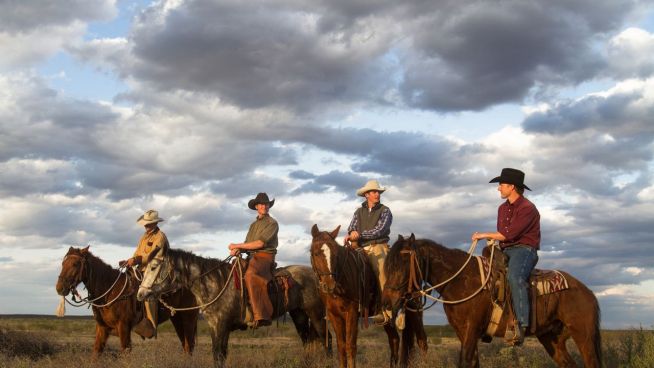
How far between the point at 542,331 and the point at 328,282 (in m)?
3.34

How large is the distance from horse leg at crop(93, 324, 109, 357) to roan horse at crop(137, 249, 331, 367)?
1.58 m

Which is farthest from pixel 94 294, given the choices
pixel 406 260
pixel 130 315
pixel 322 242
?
pixel 406 260

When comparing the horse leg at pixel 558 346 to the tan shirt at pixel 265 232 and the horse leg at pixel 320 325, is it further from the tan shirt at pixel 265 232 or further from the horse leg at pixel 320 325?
the tan shirt at pixel 265 232

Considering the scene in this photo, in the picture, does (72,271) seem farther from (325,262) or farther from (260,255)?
(325,262)

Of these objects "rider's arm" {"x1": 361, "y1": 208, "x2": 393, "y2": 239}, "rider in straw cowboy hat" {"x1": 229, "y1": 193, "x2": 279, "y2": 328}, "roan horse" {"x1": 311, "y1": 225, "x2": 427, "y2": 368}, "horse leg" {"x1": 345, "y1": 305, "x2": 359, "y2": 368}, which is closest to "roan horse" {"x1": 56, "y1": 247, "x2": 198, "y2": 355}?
"rider in straw cowboy hat" {"x1": 229, "y1": 193, "x2": 279, "y2": 328}

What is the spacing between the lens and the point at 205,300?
42.7 ft

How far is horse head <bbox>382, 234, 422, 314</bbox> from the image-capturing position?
9.68m

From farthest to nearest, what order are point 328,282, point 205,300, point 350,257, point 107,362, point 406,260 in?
point 205,300 < point 107,362 < point 350,257 < point 328,282 < point 406,260

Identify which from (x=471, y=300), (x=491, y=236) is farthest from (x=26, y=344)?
(x=491, y=236)

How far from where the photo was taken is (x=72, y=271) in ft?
45.1

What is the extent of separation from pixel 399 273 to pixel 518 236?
1.91 meters

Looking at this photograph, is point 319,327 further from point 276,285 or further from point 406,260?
point 406,260

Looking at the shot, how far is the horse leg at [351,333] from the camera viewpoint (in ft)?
36.3

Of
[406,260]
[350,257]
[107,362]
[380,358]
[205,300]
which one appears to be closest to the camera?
[406,260]
